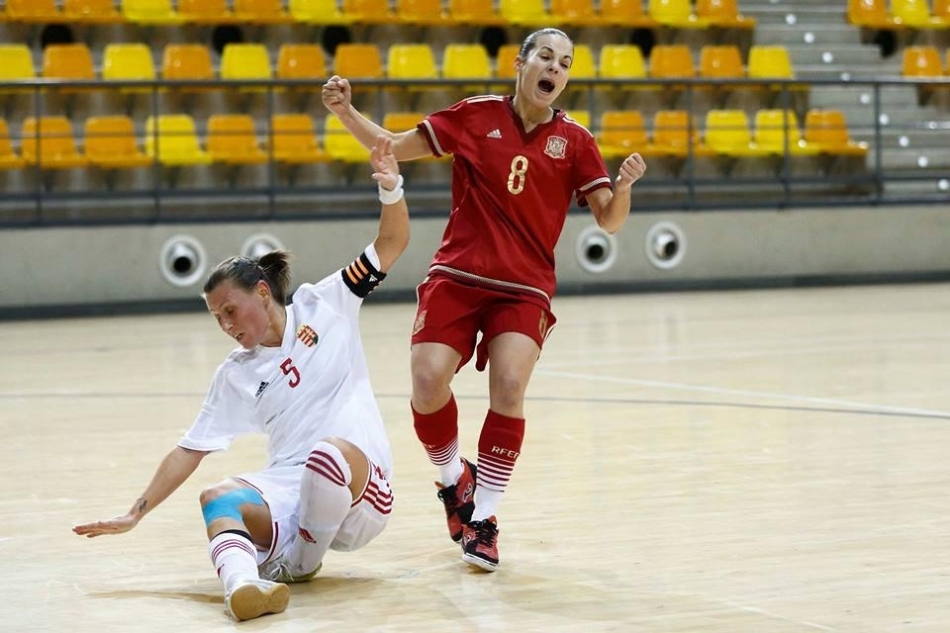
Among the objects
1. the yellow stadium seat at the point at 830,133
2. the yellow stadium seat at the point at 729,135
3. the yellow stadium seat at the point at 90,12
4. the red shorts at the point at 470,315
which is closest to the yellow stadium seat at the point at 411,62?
the yellow stadium seat at the point at 90,12

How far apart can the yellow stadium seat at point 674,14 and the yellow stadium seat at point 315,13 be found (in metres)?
3.73

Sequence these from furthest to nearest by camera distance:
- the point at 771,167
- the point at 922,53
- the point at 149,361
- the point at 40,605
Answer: the point at 922,53
the point at 771,167
the point at 149,361
the point at 40,605

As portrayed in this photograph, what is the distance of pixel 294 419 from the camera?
4.30 metres

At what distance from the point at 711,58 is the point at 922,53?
112 inches

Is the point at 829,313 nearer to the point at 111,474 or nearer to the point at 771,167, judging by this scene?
the point at 771,167

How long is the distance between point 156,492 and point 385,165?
1157mm

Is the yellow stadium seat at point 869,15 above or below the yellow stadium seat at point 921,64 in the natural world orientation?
above

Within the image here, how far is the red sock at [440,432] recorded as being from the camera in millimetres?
4793

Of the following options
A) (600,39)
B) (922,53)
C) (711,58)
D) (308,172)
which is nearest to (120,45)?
(308,172)

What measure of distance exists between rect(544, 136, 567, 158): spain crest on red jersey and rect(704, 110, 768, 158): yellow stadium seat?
11.5 metres

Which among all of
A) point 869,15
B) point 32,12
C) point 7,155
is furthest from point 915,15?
point 7,155

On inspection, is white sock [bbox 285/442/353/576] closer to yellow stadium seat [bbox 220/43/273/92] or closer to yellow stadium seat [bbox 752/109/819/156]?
yellow stadium seat [bbox 220/43/273/92]

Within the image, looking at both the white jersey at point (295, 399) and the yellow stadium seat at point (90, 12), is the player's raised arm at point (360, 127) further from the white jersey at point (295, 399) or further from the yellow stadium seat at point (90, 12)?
the yellow stadium seat at point (90, 12)

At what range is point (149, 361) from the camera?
9.96 meters
